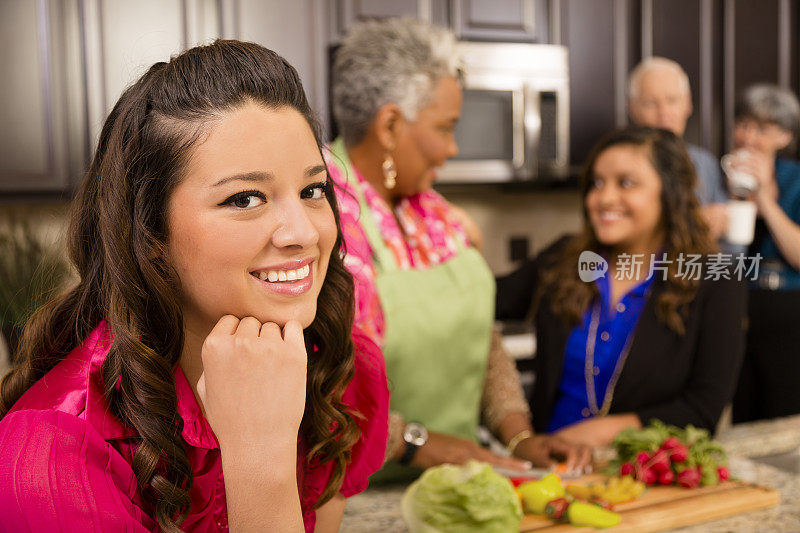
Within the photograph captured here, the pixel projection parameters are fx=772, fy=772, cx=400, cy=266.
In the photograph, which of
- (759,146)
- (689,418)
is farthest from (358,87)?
(759,146)

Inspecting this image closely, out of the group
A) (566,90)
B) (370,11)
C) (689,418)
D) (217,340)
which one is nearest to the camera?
(217,340)

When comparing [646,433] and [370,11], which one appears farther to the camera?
A: [370,11]

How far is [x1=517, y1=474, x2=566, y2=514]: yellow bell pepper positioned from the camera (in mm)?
1098

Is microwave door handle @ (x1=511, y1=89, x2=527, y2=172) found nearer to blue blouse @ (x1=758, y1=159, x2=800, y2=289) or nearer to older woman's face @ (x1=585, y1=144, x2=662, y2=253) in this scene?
blue blouse @ (x1=758, y1=159, x2=800, y2=289)

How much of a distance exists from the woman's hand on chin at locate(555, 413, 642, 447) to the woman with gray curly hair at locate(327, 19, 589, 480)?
0.28ft

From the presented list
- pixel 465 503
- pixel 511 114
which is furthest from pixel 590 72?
pixel 465 503

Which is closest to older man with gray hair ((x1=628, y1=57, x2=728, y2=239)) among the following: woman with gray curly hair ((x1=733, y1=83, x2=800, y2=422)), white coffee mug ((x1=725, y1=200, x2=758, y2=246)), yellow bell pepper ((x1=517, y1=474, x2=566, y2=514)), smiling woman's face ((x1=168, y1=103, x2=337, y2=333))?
woman with gray curly hair ((x1=733, y1=83, x2=800, y2=422))

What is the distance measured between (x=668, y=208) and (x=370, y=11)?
150cm

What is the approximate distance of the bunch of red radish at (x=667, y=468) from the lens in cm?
119

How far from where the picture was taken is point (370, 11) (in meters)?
2.76

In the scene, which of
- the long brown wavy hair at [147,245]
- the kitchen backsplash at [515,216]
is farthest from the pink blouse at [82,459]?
the kitchen backsplash at [515,216]

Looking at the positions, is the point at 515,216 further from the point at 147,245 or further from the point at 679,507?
the point at 147,245

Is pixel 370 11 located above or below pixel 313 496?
above

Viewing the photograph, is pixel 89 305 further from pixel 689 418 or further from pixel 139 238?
pixel 689 418
